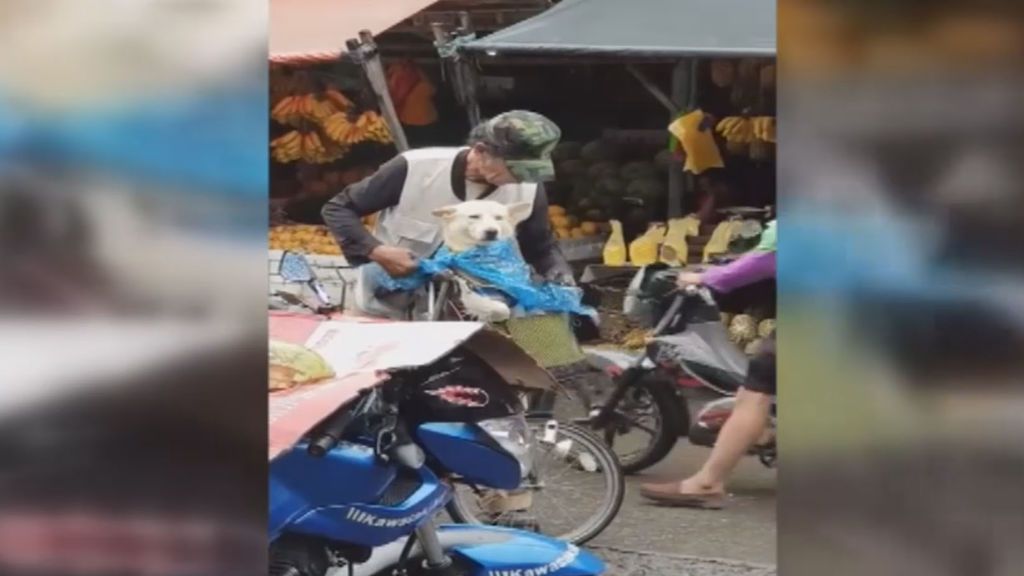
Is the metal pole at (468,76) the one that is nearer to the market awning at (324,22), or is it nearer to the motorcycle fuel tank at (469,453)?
the market awning at (324,22)

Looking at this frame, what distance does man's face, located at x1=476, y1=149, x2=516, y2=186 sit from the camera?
2852 millimetres

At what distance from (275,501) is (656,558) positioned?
819 mm

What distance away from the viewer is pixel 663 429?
116 inches

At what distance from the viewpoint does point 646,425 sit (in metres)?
2.93

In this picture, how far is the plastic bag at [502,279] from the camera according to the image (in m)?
2.88

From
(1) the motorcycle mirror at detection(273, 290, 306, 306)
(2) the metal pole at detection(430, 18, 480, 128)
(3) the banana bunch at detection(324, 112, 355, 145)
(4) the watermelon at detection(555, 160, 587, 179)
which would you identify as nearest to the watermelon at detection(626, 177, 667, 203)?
(4) the watermelon at detection(555, 160, 587, 179)

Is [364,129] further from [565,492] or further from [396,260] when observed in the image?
[565,492]

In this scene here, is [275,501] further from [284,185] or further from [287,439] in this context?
[284,185]

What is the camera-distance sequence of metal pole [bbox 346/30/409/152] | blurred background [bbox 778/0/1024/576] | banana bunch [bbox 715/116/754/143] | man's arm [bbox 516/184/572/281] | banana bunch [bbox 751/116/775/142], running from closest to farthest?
1. blurred background [bbox 778/0/1024/576]
2. banana bunch [bbox 751/116/775/142]
3. banana bunch [bbox 715/116/754/143]
4. metal pole [bbox 346/30/409/152]
5. man's arm [bbox 516/184/572/281]

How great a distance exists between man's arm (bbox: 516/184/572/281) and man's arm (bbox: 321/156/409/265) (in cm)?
28

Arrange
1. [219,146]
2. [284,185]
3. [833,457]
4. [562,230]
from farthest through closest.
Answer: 1. [562,230]
2. [284,185]
3. [219,146]
4. [833,457]

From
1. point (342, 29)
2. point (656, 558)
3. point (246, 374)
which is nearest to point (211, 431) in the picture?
point (246, 374)

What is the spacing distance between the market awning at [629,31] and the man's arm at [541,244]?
0.31 m

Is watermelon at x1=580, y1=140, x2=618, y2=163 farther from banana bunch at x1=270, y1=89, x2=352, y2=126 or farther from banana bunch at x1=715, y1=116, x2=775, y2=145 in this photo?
banana bunch at x1=270, y1=89, x2=352, y2=126
